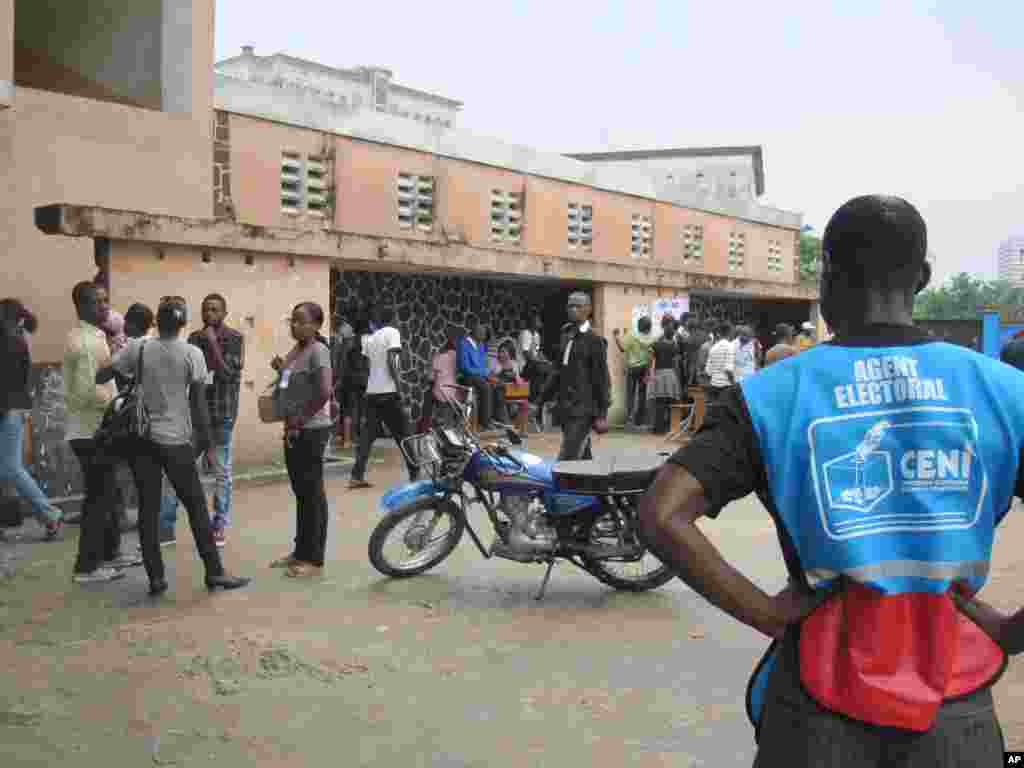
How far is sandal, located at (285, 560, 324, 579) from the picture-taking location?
6660 millimetres

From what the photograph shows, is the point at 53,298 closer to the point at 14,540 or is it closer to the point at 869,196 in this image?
the point at 14,540

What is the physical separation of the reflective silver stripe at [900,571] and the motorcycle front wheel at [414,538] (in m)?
4.90

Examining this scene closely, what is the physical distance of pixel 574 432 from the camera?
7945 millimetres

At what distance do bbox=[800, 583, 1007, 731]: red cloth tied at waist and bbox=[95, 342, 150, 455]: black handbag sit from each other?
511cm

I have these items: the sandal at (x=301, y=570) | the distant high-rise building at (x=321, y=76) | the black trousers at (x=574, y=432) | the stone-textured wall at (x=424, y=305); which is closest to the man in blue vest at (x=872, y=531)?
the sandal at (x=301, y=570)

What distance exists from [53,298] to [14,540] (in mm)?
3850

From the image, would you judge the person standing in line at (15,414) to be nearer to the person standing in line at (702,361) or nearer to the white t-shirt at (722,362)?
the white t-shirt at (722,362)

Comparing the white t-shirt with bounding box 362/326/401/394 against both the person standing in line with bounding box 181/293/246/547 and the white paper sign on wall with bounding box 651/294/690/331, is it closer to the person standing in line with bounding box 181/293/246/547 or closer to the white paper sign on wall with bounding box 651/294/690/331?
the person standing in line with bounding box 181/293/246/547

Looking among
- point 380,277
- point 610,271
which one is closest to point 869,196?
point 380,277

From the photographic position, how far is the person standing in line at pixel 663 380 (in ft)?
51.5

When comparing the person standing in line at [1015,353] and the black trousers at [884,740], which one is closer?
the black trousers at [884,740]

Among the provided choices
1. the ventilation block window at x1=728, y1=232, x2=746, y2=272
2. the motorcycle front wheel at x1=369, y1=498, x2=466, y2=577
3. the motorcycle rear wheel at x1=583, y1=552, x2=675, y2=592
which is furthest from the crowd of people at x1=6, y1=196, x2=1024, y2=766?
the ventilation block window at x1=728, y1=232, x2=746, y2=272

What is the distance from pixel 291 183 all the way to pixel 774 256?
15.9 m

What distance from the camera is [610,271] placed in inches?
679
